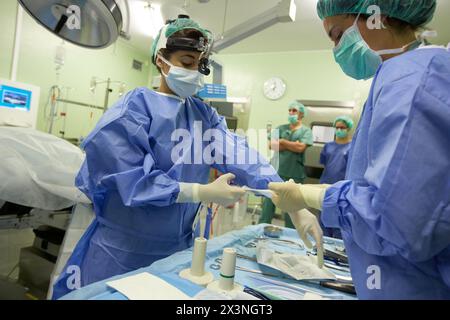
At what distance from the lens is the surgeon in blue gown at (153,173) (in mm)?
928

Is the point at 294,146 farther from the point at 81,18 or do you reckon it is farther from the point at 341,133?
the point at 81,18

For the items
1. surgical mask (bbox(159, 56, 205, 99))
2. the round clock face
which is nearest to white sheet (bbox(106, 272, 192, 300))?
surgical mask (bbox(159, 56, 205, 99))

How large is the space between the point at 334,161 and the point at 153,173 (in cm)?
258

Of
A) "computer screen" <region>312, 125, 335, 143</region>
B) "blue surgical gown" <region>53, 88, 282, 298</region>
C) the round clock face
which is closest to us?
"blue surgical gown" <region>53, 88, 282, 298</region>

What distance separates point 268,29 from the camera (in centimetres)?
349

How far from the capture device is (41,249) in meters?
1.91

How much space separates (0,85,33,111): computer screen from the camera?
2.62 meters

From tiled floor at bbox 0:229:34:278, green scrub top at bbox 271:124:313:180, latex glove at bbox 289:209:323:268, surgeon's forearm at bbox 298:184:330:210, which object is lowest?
tiled floor at bbox 0:229:34:278

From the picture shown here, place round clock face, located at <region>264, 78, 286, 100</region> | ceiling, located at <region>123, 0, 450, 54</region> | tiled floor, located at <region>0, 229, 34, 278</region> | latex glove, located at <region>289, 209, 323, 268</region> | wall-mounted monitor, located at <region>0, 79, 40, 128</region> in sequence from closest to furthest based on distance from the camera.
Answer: latex glove, located at <region>289, 209, 323, 268</region> → tiled floor, located at <region>0, 229, 34, 278</region> → wall-mounted monitor, located at <region>0, 79, 40, 128</region> → ceiling, located at <region>123, 0, 450, 54</region> → round clock face, located at <region>264, 78, 286, 100</region>

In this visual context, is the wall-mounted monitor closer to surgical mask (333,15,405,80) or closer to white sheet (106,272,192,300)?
white sheet (106,272,192,300)

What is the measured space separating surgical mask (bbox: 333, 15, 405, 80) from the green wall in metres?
3.52

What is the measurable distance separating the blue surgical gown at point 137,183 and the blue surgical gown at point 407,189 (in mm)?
565

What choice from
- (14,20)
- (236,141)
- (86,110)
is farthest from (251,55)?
(236,141)
